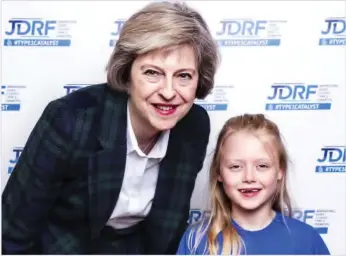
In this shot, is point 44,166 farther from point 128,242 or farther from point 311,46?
point 311,46

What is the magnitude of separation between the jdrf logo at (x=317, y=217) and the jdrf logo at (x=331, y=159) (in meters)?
0.16

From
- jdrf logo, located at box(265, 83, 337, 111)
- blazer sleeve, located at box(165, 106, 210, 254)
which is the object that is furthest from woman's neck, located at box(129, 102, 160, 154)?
jdrf logo, located at box(265, 83, 337, 111)

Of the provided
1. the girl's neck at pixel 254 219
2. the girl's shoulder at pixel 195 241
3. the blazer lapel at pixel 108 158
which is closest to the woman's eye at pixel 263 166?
the girl's neck at pixel 254 219

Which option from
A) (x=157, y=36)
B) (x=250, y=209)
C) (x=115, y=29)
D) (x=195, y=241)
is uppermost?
(x=115, y=29)

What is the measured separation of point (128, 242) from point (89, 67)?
0.66m

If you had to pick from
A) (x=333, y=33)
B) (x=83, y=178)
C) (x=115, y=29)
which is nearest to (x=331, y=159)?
(x=333, y=33)

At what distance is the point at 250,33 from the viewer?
221 cm

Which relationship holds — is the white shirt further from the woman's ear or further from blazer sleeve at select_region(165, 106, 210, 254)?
the woman's ear

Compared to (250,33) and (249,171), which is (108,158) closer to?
(249,171)

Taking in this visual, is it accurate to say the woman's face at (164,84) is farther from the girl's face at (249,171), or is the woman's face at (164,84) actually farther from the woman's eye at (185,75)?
the girl's face at (249,171)

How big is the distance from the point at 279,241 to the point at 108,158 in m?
0.52

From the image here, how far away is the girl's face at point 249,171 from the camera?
167cm

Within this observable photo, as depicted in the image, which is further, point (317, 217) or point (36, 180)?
point (317, 217)

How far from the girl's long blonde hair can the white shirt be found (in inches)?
6.7
